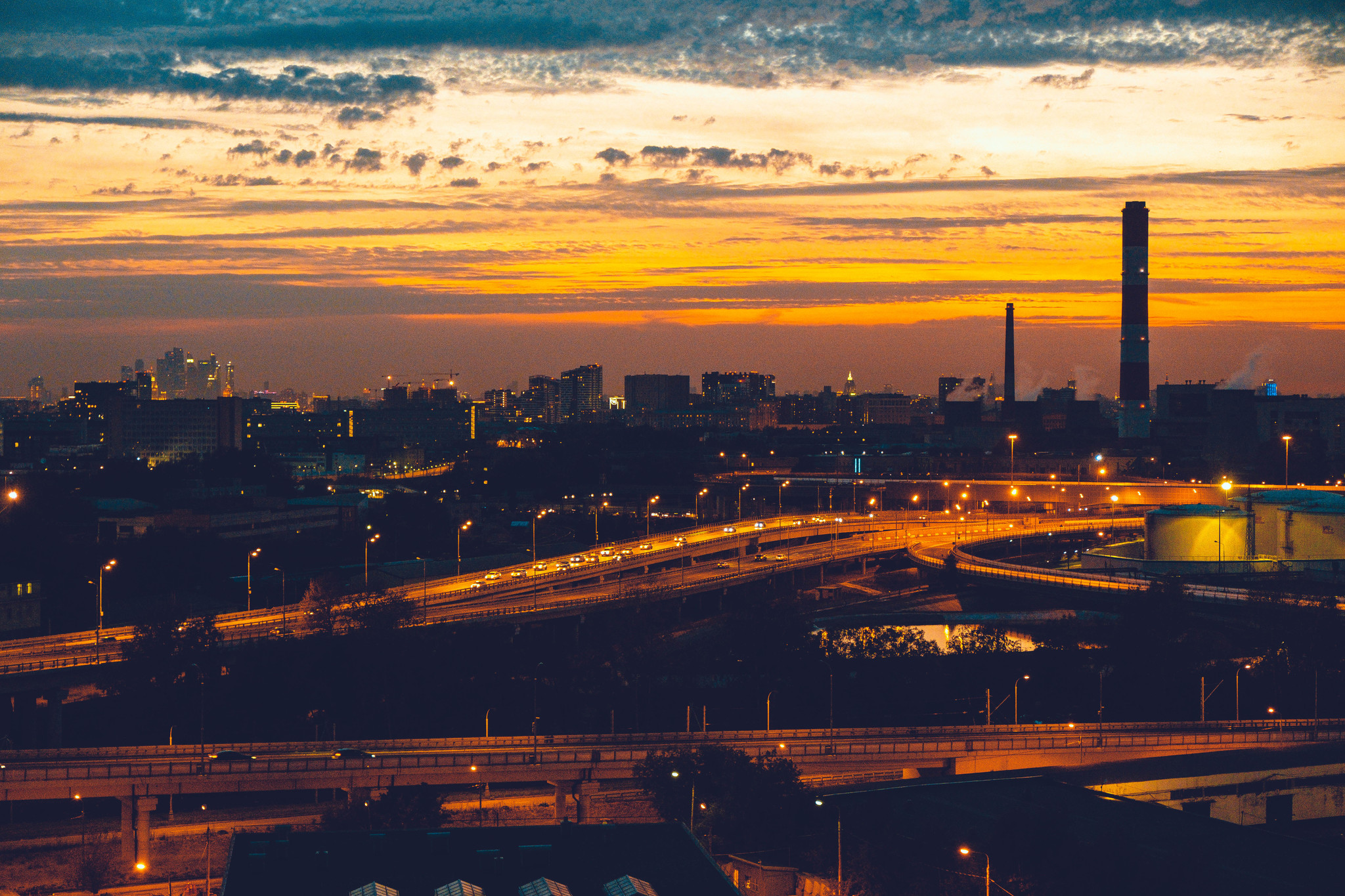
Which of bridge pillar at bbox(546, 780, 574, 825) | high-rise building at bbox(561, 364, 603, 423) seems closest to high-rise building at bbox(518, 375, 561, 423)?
high-rise building at bbox(561, 364, 603, 423)

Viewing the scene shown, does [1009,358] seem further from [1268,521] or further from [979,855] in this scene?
[979,855]

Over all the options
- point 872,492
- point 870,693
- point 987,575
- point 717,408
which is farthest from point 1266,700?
point 717,408

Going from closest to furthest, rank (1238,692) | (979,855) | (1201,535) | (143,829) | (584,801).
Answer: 1. (979,855)
2. (143,829)
3. (584,801)
4. (1238,692)
5. (1201,535)

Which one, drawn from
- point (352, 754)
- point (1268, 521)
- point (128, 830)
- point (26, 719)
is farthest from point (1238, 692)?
point (26, 719)

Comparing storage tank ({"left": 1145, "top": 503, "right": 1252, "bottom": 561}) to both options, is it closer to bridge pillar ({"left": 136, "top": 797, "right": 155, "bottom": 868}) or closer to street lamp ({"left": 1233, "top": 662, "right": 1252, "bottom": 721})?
street lamp ({"left": 1233, "top": 662, "right": 1252, "bottom": 721})

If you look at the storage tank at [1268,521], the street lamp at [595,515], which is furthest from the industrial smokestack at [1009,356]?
the storage tank at [1268,521]

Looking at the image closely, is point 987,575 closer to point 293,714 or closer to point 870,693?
point 870,693
